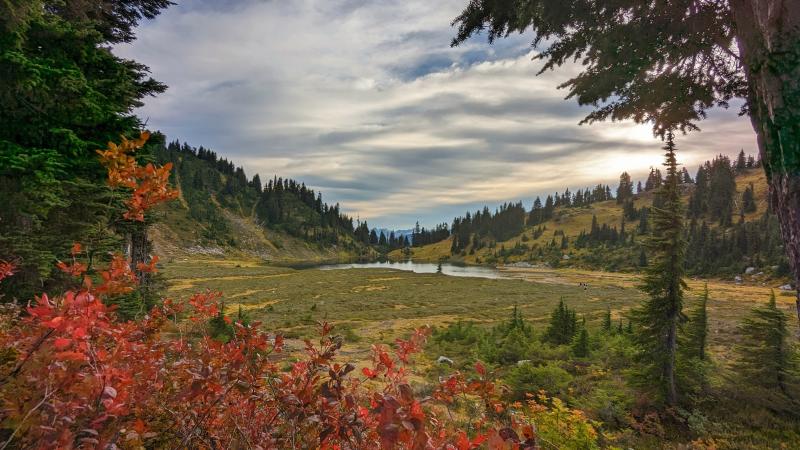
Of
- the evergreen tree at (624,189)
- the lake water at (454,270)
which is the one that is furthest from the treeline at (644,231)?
the lake water at (454,270)

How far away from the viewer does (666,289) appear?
11.1m

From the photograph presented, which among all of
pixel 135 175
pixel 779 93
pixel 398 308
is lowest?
pixel 398 308

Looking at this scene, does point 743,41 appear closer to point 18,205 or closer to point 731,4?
point 731,4

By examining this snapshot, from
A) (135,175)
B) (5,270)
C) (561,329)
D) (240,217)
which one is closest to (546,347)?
(561,329)

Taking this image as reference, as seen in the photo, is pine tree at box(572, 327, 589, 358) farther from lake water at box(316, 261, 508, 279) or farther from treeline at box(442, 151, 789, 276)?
lake water at box(316, 261, 508, 279)

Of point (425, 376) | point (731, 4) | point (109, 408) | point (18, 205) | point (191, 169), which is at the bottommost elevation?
point (425, 376)

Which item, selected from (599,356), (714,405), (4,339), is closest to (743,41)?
(4,339)

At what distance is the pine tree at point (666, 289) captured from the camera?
10773mm

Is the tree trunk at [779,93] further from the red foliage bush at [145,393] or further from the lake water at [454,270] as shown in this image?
the lake water at [454,270]

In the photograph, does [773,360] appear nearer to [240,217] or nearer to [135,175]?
[135,175]

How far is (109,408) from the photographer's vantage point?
1.85 meters

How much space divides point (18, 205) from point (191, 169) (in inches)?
6801

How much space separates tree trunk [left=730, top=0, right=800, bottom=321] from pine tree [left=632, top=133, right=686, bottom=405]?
8850 millimetres

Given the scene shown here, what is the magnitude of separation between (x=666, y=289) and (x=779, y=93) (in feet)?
33.3
